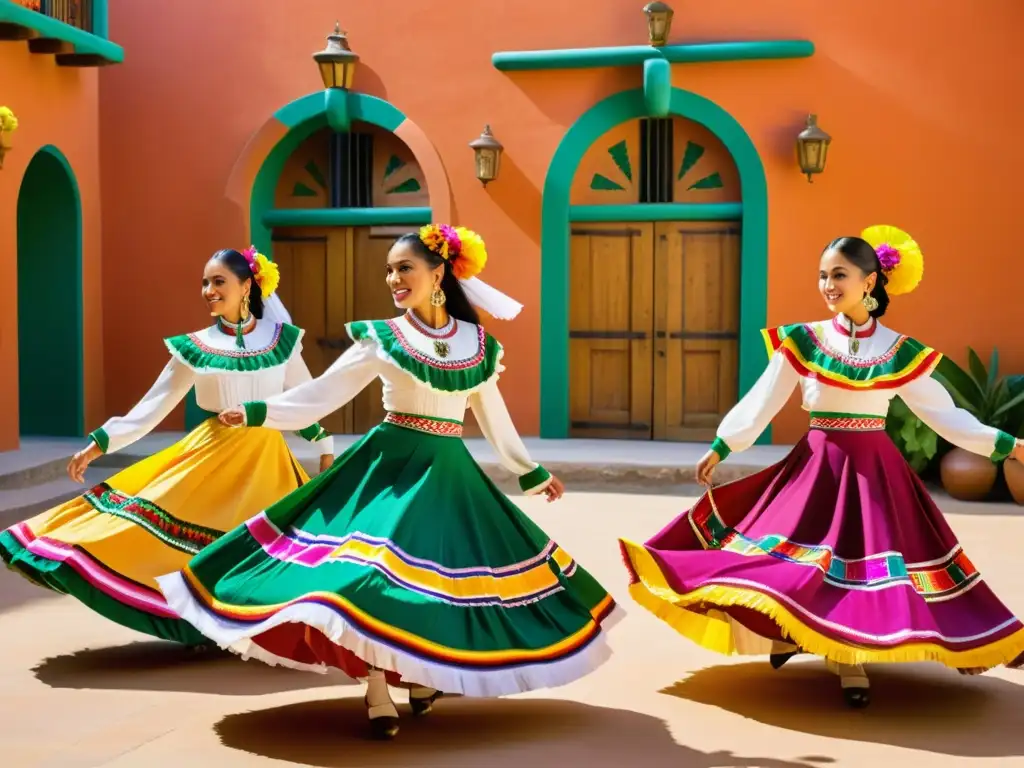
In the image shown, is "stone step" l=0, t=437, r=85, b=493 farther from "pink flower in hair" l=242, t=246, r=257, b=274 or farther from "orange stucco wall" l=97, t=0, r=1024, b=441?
"pink flower in hair" l=242, t=246, r=257, b=274

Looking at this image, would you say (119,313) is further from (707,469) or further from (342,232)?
(707,469)

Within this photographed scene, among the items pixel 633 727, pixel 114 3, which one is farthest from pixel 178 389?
pixel 114 3

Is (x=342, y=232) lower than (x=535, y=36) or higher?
lower

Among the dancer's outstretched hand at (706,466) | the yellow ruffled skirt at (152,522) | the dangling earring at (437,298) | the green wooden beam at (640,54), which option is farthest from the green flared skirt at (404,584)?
the green wooden beam at (640,54)

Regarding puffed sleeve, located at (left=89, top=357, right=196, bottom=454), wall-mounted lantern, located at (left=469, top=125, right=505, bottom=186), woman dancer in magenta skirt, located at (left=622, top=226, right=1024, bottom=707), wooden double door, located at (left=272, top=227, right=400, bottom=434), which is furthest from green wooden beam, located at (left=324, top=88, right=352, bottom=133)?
woman dancer in magenta skirt, located at (left=622, top=226, right=1024, bottom=707)

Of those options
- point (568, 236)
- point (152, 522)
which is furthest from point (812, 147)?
point (152, 522)

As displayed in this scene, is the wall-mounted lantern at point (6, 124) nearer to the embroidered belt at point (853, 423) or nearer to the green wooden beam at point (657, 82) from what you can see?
the green wooden beam at point (657, 82)

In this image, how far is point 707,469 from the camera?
491 cm

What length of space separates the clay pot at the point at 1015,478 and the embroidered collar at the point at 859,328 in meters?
4.99

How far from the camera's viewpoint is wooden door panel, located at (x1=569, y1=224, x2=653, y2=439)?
12133mm

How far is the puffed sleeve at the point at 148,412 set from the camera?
5223 mm

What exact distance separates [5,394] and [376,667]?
25.7 ft

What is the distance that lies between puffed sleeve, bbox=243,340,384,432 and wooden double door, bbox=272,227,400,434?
8.16 m

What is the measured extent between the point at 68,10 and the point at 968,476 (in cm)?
804
